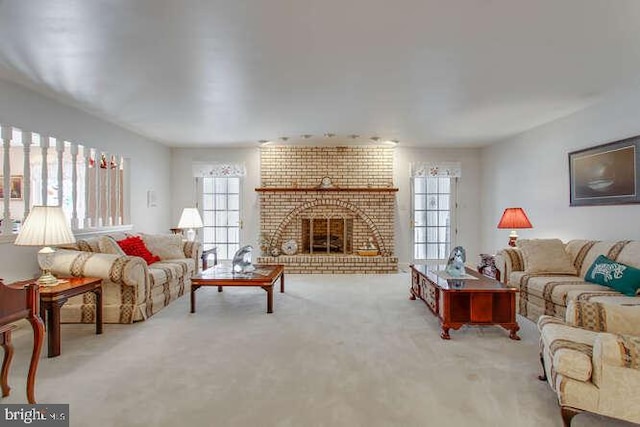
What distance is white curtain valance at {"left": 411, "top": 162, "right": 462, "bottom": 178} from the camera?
7.07 meters

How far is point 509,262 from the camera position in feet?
14.2

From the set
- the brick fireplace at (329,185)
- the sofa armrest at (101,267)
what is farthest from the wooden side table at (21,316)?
the brick fireplace at (329,185)

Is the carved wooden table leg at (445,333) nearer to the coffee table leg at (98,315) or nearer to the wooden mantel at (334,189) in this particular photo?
the coffee table leg at (98,315)

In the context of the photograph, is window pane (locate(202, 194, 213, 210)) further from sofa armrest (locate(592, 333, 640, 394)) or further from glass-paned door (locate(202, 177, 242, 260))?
sofa armrest (locate(592, 333, 640, 394))

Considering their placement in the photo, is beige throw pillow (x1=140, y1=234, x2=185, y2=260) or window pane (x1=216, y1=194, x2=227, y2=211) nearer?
beige throw pillow (x1=140, y1=234, x2=185, y2=260)

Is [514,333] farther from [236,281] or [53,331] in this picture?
[53,331]

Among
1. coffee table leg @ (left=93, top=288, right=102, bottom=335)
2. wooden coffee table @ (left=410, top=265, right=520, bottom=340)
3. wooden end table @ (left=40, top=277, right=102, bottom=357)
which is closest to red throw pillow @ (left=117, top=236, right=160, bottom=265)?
coffee table leg @ (left=93, top=288, right=102, bottom=335)

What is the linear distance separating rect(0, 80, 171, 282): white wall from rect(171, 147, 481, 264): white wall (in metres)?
0.28

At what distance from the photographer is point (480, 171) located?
23.5 ft

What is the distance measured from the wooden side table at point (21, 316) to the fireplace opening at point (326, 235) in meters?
5.08

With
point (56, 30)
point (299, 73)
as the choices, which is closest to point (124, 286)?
point (56, 30)

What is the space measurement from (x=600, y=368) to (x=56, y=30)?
3.88m

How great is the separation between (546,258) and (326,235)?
393 cm

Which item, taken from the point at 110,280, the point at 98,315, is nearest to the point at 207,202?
the point at 110,280
